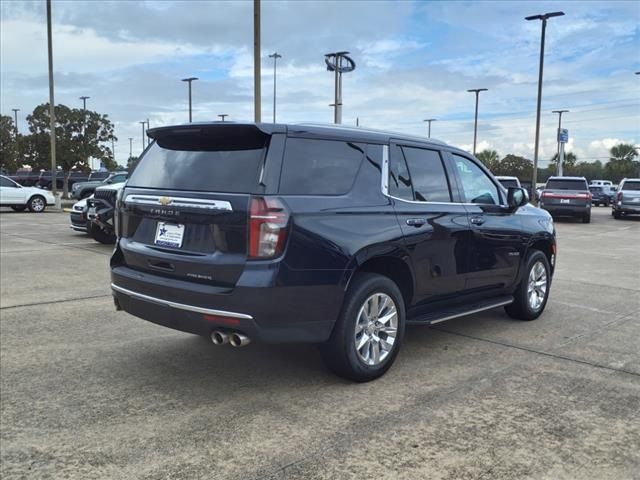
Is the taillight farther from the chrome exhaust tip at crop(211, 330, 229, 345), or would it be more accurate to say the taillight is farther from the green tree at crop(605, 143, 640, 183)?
the green tree at crop(605, 143, 640, 183)

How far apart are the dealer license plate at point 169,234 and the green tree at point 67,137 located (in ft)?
116

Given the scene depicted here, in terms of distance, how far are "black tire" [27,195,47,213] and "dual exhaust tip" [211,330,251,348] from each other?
22329mm

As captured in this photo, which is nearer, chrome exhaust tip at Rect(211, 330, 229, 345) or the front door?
chrome exhaust tip at Rect(211, 330, 229, 345)

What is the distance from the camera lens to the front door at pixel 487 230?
18.0 feet

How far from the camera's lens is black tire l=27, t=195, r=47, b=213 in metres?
23.6

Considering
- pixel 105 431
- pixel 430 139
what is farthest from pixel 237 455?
pixel 430 139

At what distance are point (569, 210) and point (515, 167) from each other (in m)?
70.5

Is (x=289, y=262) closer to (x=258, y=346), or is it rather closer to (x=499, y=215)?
(x=258, y=346)

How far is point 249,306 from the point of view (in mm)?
3713

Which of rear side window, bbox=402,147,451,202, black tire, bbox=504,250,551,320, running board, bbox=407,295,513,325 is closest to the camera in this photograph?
running board, bbox=407,295,513,325

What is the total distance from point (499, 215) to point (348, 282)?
7.95 feet

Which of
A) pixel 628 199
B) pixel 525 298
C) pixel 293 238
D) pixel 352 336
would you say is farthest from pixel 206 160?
pixel 628 199

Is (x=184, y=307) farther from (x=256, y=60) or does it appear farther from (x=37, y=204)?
(x=37, y=204)

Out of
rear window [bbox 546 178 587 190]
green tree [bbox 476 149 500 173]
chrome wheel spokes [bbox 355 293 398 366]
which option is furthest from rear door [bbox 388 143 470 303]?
green tree [bbox 476 149 500 173]
